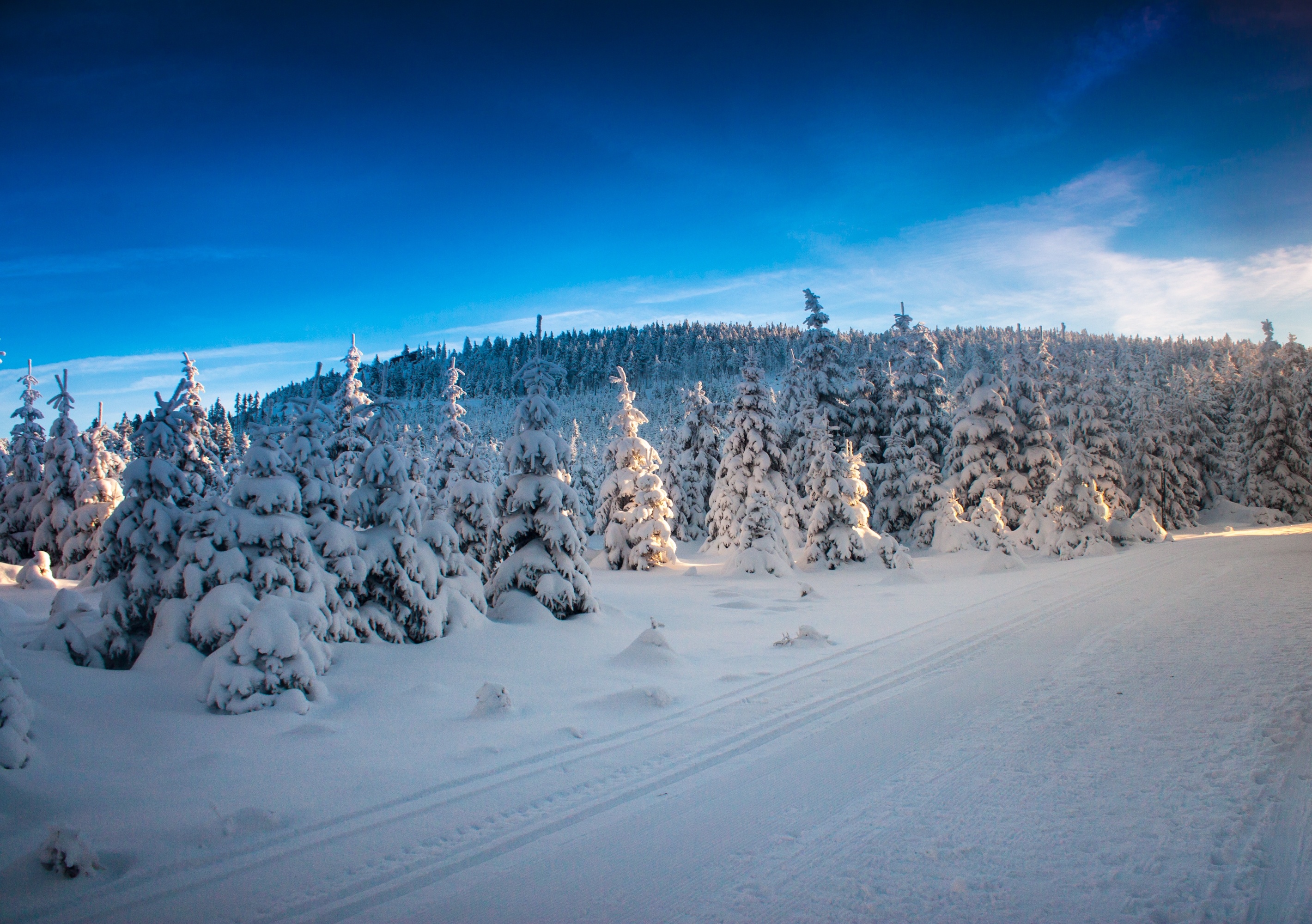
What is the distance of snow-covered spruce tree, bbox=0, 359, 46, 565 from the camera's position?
985 inches

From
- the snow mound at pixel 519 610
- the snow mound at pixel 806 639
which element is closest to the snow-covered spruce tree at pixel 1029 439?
the snow mound at pixel 806 639

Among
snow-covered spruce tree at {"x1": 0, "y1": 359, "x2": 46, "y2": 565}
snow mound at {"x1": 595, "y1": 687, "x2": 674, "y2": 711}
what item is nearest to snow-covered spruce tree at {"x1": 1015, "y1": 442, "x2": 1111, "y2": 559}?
snow mound at {"x1": 595, "y1": 687, "x2": 674, "y2": 711}

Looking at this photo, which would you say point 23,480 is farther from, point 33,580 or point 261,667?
point 261,667

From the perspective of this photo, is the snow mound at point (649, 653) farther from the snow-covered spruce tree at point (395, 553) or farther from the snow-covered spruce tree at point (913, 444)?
the snow-covered spruce tree at point (913, 444)

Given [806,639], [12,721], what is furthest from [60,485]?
[806,639]

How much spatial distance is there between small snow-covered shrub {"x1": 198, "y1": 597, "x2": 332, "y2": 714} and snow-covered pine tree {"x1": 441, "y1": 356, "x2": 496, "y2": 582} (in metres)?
4.90

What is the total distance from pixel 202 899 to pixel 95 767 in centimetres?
321

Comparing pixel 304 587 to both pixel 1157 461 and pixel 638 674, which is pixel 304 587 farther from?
pixel 1157 461

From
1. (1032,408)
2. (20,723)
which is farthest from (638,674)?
(1032,408)

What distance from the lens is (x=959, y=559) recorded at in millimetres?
26609

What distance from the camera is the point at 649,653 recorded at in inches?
425

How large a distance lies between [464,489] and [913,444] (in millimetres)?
25328

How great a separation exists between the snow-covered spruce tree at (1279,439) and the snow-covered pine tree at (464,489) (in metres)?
51.6

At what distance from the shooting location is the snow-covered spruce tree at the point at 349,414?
16.5 m
